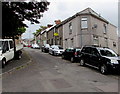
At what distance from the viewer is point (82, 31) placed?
74.3ft

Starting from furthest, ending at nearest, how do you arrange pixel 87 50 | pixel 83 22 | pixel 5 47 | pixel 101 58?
1. pixel 83 22
2. pixel 87 50
3. pixel 5 47
4. pixel 101 58

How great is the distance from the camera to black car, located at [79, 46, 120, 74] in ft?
29.9

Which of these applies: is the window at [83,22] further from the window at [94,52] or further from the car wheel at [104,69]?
the car wheel at [104,69]

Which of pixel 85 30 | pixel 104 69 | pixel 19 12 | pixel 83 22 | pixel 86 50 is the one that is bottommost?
pixel 104 69

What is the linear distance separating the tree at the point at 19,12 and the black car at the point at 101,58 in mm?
5852

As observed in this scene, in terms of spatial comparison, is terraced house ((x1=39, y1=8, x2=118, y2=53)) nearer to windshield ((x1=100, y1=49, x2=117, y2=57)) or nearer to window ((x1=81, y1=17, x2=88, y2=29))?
window ((x1=81, y1=17, x2=88, y2=29))

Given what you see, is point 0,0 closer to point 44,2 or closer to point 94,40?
point 44,2

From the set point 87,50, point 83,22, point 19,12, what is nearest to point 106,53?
point 87,50

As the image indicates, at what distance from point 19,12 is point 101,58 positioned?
28.9 ft

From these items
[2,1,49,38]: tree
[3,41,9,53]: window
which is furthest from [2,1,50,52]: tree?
[3,41,9,53]: window

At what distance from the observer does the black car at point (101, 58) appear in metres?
9.12

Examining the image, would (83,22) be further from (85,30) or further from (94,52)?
(94,52)

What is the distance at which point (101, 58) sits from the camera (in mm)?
9812

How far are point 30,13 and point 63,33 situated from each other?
15384 millimetres
